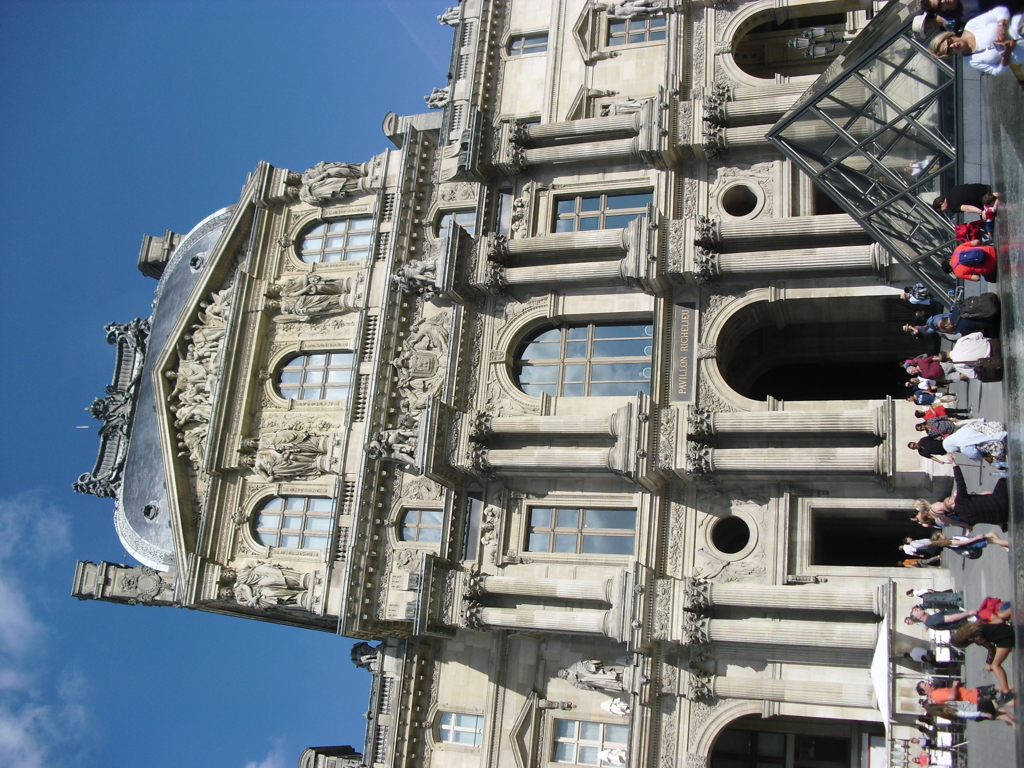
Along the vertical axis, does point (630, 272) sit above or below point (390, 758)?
above

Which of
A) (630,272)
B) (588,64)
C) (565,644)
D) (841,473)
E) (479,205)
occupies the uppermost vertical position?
(588,64)

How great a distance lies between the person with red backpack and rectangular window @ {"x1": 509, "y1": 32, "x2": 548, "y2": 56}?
17783 millimetres

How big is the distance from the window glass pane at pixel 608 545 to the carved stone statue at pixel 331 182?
13.5m

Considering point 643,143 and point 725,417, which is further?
point 643,143

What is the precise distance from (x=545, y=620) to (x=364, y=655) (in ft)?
24.4

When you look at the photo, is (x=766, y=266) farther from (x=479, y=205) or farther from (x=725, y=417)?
(x=479, y=205)

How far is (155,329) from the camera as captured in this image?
35.1 metres

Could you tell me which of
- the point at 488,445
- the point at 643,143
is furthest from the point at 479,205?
the point at 488,445

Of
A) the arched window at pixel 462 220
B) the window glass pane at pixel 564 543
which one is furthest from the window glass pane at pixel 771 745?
the arched window at pixel 462 220

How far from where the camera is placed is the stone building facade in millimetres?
23953

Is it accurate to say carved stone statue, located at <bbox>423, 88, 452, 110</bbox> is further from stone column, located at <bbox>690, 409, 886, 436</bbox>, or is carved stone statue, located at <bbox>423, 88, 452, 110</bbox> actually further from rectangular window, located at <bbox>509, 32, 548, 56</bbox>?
stone column, located at <bbox>690, 409, 886, 436</bbox>

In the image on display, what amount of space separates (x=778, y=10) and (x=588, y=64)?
5614mm

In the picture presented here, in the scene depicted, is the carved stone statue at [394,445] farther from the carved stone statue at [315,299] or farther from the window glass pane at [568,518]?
the carved stone statue at [315,299]

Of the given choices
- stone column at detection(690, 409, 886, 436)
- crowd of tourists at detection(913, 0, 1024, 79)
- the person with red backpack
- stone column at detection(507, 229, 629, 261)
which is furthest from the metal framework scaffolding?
crowd of tourists at detection(913, 0, 1024, 79)
